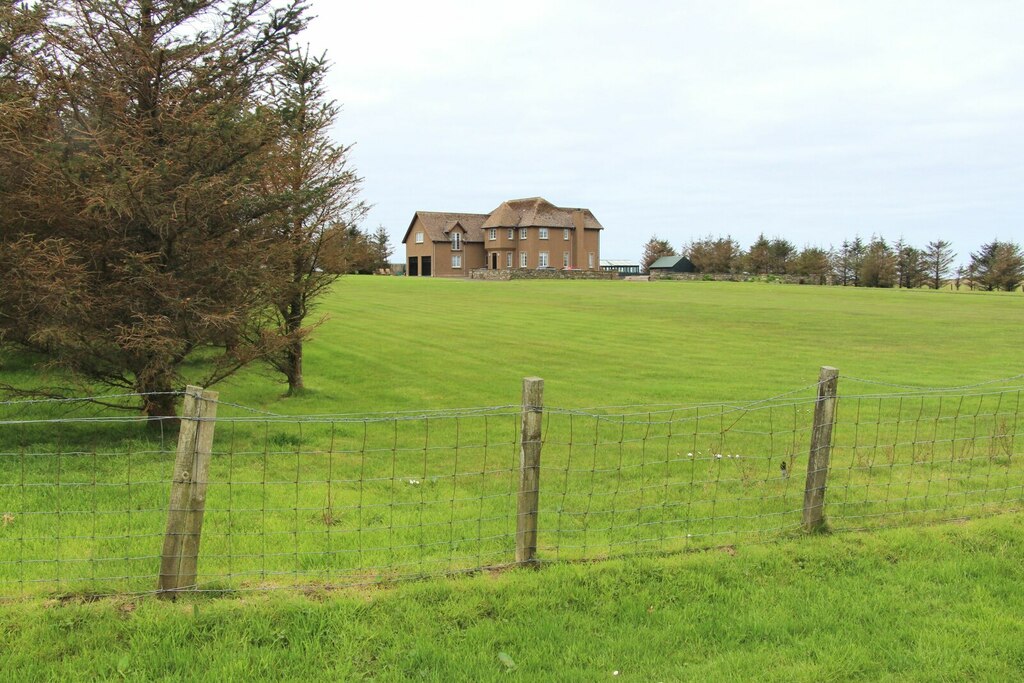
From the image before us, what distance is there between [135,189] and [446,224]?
7273cm

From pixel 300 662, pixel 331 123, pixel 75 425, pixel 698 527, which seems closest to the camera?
pixel 300 662

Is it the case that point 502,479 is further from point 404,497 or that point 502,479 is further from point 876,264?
point 876,264

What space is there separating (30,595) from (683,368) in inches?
638

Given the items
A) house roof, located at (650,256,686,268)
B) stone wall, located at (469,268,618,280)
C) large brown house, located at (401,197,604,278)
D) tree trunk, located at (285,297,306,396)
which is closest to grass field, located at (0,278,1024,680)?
tree trunk, located at (285,297,306,396)

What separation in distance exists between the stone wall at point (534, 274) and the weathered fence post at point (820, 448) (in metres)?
56.2

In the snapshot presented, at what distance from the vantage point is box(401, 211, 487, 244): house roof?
3155 inches

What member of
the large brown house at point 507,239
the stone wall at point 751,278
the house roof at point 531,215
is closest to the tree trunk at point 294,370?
the large brown house at point 507,239

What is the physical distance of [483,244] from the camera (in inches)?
Answer: 3223

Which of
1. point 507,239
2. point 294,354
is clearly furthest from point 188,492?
point 507,239

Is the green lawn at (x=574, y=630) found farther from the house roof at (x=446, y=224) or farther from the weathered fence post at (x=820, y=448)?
the house roof at (x=446, y=224)

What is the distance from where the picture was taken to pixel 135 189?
377 inches

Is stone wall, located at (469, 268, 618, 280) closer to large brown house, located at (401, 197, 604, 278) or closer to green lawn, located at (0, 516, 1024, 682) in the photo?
large brown house, located at (401, 197, 604, 278)

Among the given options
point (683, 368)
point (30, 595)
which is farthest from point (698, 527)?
point (683, 368)

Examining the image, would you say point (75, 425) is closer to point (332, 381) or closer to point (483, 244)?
point (332, 381)
